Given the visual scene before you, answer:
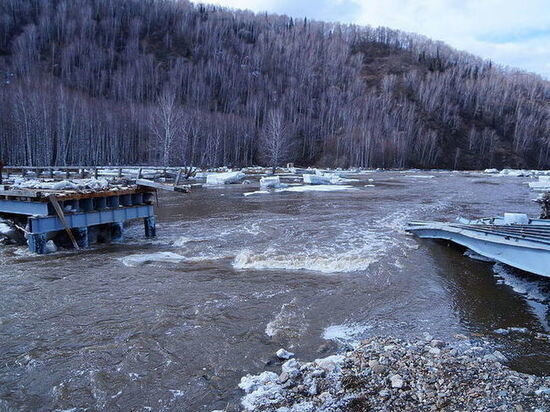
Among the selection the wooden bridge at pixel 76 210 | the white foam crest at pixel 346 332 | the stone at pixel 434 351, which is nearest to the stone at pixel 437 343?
the stone at pixel 434 351

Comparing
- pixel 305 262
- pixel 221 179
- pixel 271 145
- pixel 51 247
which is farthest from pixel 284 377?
pixel 271 145

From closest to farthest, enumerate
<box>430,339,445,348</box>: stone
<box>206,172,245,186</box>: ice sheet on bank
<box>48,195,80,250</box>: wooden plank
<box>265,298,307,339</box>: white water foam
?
<box>430,339,445,348</box>: stone
<box>265,298,307,339</box>: white water foam
<box>48,195,80,250</box>: wooden plank
<box>206,172,245,186</box>: ice sheet on bank

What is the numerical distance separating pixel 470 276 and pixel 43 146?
59.4m

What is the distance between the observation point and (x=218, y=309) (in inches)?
356

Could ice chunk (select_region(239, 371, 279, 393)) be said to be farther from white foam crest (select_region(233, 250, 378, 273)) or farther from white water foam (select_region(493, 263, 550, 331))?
white foam crest (select_region(233, 250, 378, 273))

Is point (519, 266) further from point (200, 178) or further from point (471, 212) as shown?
point (200, 178)

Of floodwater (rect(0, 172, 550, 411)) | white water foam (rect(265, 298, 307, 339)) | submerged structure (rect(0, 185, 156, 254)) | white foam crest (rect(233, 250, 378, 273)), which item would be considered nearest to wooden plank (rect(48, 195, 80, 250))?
submerged structure (rect(0, 185, 156, 254))

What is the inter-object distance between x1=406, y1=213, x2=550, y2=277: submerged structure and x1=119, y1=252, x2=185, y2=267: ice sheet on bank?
910 cm

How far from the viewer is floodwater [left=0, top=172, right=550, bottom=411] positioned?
20.5 feet

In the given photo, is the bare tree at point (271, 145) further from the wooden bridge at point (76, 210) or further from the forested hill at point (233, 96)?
the wooden bridge at point (76, 210)

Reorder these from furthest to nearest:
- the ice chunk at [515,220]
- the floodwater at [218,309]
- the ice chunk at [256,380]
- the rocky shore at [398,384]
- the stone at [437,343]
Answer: the ice chunk at [515,220]
the stone at [437,343]
the floodwater at [218,309]
the ice chunk at [256,380]
the rocky shore at [398,384]

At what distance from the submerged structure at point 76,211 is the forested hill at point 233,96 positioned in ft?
159

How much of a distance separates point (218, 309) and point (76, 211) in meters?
7.57

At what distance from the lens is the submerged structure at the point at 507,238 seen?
10234mm
